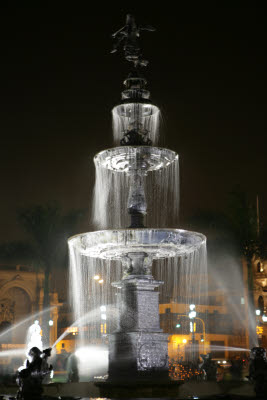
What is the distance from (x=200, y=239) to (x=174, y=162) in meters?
2.58

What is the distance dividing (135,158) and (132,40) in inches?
137

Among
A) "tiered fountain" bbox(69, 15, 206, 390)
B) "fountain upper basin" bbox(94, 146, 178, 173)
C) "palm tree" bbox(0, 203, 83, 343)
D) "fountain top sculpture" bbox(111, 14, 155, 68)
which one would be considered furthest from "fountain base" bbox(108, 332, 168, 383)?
"palm tree" bbox(0, 203, 83, 343)

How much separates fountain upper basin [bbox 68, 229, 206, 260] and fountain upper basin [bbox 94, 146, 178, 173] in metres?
2.28

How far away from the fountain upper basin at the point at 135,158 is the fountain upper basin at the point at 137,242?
228cm

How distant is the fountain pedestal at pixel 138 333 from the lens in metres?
13.3

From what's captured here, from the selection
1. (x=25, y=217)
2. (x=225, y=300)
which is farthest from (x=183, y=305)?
(x=25, y=217)

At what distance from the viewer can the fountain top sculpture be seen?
15539 millimetres

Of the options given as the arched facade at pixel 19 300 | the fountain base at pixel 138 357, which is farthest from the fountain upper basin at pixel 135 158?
the arched facade at pixel 19 300

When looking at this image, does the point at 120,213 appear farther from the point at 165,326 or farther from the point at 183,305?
the point at 183,305

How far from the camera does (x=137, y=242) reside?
1335cm

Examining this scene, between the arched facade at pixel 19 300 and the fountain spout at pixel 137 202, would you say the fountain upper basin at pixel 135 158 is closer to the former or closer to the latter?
the fountain spout at pixel 137 202

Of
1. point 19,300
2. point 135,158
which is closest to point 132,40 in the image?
point 135,158

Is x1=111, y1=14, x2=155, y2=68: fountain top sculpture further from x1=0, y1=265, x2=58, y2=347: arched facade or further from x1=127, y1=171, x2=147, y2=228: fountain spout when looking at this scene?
x1=0, y1=265, x2=58, y2=347: arched facade

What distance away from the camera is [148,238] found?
13.3 metres
